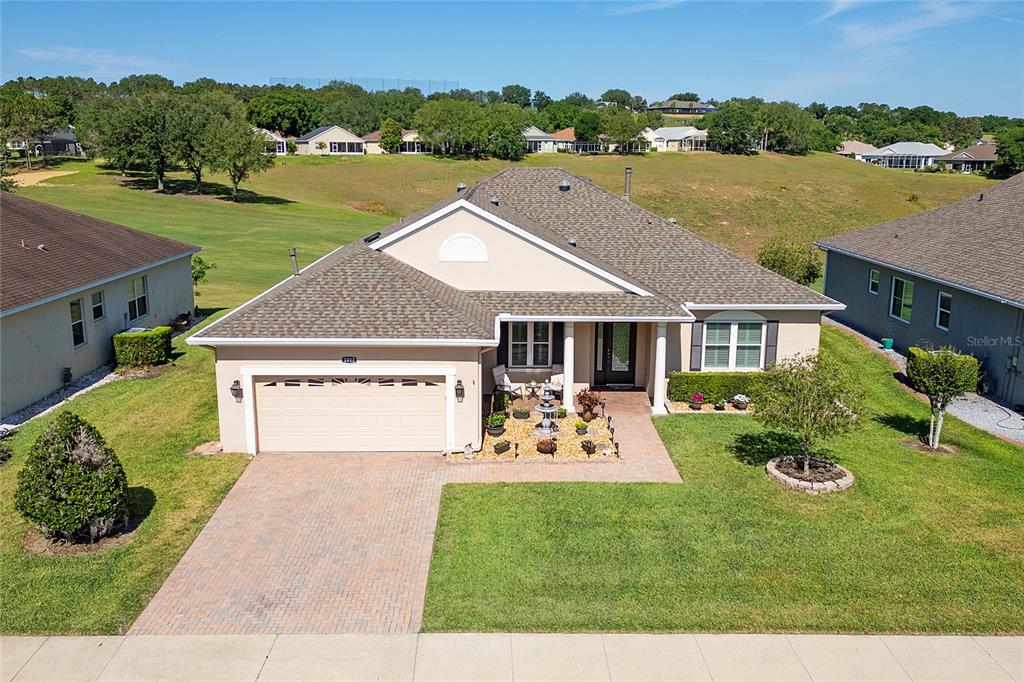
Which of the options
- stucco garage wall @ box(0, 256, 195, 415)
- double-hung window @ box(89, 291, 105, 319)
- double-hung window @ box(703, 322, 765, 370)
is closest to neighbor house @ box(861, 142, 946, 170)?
double-hung window @ box(703, 322, 765, 370)

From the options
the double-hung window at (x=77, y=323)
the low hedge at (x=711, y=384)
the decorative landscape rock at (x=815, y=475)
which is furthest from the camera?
the double-hung window at (x=77, y=323)

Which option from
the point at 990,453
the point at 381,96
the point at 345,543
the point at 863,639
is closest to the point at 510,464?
the point at 345,543

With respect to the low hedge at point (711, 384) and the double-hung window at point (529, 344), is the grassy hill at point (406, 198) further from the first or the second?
the low hedge at point (711, 384)

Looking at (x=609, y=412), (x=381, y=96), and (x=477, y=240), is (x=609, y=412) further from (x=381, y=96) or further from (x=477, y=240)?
(x=381, y=96)

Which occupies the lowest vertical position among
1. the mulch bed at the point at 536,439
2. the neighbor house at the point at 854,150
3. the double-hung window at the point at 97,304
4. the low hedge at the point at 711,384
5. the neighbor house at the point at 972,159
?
the mulch bed at the point at 536,439

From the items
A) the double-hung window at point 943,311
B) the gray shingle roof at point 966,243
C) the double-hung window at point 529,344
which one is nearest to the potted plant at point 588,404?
the double-hung window at point 529,344

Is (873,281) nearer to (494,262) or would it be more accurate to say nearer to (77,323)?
(494,262)

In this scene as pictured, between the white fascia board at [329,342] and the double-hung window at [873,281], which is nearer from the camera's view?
the white fascia board at [329,342]

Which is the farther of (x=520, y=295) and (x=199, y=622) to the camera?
(x=520, y=295)
